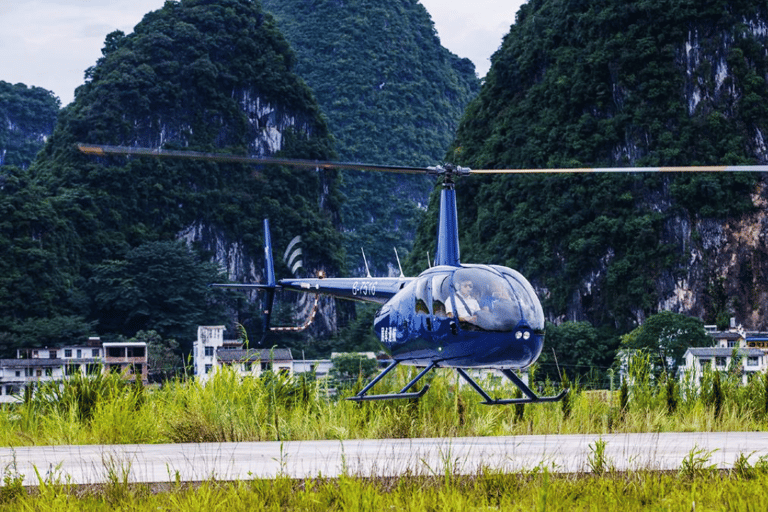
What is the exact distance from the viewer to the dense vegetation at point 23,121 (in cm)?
10350

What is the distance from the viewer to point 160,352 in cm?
5881

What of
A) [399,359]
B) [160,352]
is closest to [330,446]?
[399,359]

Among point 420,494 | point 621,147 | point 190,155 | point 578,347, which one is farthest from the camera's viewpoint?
point 621,147

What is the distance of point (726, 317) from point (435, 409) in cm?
5168

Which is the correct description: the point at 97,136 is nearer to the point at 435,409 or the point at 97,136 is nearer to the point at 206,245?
the point at 206,245

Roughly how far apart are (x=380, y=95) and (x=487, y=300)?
110 meters

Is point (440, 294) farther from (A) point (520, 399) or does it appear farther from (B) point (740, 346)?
(B) point (740, 346)

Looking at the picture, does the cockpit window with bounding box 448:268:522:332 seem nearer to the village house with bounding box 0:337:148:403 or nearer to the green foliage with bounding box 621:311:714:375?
the village house with bounding box 0:337:148:403

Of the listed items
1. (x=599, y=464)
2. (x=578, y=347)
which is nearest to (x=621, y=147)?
(x=578, y=347)

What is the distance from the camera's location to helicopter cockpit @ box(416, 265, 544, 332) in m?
8.23

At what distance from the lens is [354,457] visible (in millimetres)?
6758

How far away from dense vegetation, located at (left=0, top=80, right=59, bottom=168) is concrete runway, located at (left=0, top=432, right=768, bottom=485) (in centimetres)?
10035

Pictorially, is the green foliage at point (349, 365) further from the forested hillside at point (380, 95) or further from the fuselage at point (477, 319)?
the forested hillside at point (380, 95)

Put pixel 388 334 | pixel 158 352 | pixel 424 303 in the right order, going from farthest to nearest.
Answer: pixel 158 352 → pixel 388 334 → pixel 424 303
